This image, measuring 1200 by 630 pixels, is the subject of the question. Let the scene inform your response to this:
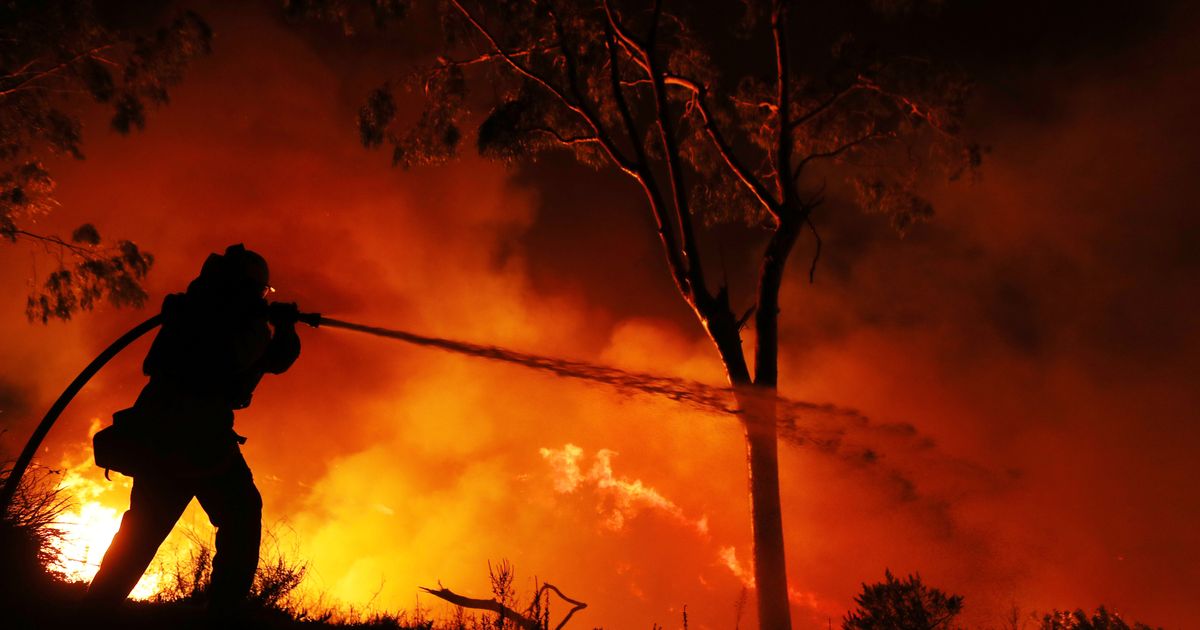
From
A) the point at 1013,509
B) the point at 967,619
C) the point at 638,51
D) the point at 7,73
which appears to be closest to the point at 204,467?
the point at 967,619

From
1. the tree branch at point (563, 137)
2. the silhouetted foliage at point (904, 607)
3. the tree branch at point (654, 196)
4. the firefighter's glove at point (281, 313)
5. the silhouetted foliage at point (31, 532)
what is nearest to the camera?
the firefighter's glove at point (281, 313)

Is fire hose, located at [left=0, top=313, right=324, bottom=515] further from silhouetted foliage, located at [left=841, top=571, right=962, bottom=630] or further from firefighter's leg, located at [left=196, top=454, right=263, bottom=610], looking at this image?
silhouetted foliage, located at [left=841, top=571, right=962, bottom=630]

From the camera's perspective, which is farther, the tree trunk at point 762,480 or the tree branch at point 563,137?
the tree branch at point 563,137

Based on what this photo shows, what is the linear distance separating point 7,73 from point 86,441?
27.2m

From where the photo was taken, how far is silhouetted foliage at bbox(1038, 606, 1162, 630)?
387 inches

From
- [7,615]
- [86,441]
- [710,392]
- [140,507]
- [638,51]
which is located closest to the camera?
[140,507]

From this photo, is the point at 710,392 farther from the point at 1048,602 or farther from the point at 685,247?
the point at 1048,602

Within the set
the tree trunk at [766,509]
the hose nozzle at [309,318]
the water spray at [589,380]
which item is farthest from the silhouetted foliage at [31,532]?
the tree trunk at [766,509]

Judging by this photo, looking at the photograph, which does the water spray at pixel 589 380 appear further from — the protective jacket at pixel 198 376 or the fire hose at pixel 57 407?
the protective jacket at pixel 198 376

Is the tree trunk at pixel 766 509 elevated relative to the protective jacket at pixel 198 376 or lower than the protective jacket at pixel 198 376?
elevated

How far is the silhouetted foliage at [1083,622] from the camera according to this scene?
983 cm

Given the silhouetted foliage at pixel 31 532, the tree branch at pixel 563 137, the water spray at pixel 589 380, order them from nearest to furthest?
the water spray at pixel 589 380
the silhouetted foliage at pixel 31 532
the tree branch at pixel 563 137

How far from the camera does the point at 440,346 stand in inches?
181

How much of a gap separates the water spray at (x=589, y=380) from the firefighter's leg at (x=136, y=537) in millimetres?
923
